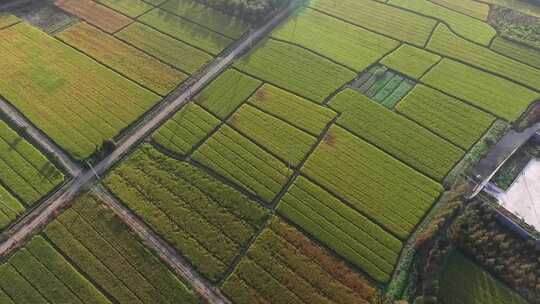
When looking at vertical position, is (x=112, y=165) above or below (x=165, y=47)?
below

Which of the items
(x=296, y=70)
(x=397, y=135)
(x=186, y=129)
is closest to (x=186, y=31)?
(x=296, y=70)

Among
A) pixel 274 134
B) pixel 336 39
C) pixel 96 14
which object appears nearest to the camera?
pixel 274 134

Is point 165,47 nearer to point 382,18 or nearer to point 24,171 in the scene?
point 24,171

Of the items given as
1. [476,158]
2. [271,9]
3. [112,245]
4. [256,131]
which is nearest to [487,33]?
[476,158]

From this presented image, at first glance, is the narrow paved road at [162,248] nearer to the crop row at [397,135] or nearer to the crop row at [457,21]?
the crop row at [397,135]

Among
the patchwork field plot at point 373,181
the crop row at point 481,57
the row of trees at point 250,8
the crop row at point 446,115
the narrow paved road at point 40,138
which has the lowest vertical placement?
the narrow paved road at point 40,138

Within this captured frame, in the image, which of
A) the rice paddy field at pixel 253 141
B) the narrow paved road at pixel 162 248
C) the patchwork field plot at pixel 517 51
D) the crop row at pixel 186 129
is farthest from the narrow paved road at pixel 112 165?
the patchwork field plot at pixel 517 51

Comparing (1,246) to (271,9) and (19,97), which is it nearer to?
(19,97)
